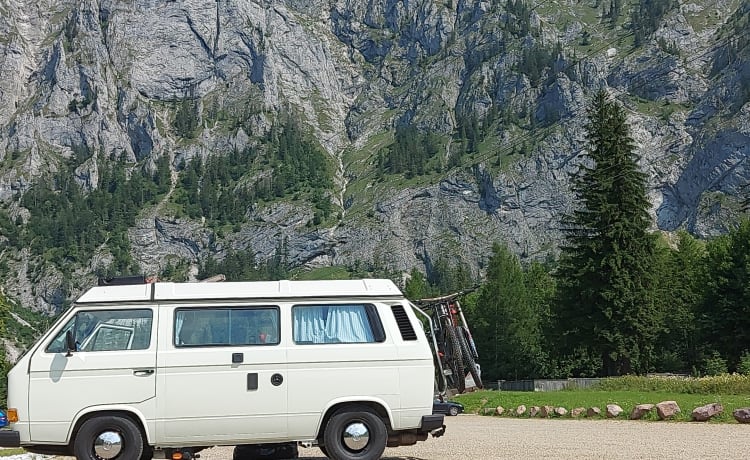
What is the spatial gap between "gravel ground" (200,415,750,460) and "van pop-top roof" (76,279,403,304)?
3427 mm

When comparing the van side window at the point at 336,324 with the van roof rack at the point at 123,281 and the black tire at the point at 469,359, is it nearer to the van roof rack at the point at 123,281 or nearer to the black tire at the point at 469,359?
the black tire at the point at 469,359

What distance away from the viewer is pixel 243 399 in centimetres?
1152

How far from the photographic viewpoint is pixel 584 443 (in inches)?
613

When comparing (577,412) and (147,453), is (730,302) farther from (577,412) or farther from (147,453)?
(147,453)

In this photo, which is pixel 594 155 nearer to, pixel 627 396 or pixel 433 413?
pixel 627 396

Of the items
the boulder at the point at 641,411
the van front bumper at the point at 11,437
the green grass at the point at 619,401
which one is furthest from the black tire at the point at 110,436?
the green grass at the point at 619,401

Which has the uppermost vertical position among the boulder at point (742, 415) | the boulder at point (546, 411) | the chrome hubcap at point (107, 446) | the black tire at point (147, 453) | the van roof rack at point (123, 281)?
the van roof rack at point (123, 281)

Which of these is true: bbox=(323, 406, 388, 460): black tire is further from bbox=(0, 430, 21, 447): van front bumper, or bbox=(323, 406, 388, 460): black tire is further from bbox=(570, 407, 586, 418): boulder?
bbox=(570, 407, 586, 418): boulder

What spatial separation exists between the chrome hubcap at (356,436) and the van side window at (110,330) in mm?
3428

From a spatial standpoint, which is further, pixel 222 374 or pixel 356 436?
pixel 356 436

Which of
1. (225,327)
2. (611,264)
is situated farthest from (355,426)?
(611,264)

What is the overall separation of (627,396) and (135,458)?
20.9 meters

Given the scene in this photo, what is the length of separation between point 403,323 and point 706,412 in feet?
38.7

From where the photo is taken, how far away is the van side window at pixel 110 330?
11516mm
